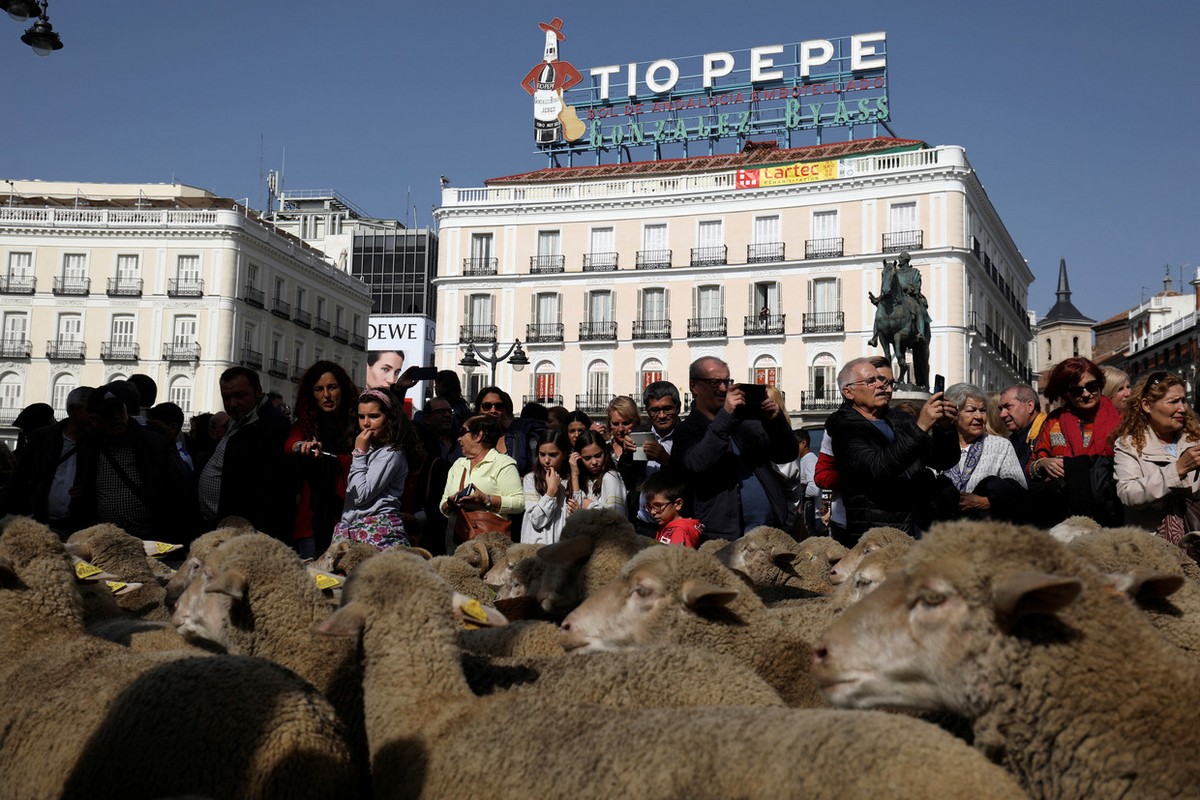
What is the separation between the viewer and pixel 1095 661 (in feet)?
9.23

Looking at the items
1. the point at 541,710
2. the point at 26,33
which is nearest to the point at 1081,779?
the point at 541,710

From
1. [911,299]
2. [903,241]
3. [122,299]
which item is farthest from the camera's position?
[122,299]

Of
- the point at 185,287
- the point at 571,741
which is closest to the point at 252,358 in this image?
the point at 185,287

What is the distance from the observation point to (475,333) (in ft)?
174

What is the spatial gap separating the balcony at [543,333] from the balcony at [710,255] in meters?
6.94

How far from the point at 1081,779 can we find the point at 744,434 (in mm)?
3953

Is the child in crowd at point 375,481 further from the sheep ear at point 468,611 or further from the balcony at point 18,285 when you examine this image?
the balcony at point 18,285

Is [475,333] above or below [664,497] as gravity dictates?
above

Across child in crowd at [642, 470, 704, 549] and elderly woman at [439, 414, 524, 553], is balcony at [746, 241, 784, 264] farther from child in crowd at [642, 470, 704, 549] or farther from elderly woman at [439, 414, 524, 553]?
child in crowd at [642, 470, 704, 549]

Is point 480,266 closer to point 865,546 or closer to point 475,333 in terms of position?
point 475,333

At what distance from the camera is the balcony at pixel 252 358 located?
55.1m

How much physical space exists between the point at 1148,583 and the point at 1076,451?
3.01m

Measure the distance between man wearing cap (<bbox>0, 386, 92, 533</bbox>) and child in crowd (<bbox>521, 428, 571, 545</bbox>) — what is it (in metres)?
2.92

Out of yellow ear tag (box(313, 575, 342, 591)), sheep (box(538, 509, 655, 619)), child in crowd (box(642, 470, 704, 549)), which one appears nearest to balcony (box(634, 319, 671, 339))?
child in crowd (box(642, 470, 704, 549))
